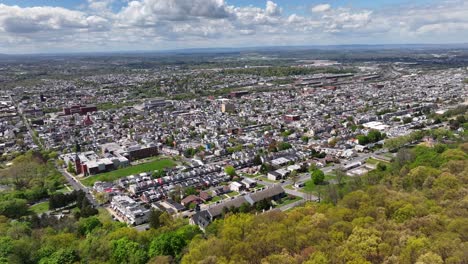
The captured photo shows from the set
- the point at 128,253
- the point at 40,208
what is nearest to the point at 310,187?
the point at 128,253

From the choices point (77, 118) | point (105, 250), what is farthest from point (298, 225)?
point (77, 118)

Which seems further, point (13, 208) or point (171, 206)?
point (171, 206)

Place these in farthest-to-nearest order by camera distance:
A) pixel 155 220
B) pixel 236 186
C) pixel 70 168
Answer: pixel 70 168
pixel 236 186
pixel 155 220

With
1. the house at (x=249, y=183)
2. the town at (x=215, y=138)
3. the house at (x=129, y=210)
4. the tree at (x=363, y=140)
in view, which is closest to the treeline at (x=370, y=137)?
the tree at (x=363, y=140)

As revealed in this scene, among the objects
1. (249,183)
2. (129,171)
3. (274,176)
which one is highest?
(274,176)

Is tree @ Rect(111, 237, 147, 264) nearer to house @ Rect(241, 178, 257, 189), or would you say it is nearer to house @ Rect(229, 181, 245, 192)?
house @ Rect(229, 181, 245, 192)

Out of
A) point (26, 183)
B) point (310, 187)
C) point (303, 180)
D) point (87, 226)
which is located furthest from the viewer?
point (26, 183)

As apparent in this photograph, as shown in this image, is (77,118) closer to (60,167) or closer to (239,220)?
(60,167)

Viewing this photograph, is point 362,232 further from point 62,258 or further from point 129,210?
point 129,210
